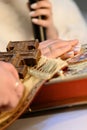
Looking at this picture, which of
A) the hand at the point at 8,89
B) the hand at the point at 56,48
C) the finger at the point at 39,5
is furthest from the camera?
the finger at the point at 39,5

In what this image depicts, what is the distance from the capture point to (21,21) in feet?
2.75

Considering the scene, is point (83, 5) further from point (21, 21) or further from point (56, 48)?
point (56, 48)

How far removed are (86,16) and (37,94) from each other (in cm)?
67

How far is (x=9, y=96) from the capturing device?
310 millimetres

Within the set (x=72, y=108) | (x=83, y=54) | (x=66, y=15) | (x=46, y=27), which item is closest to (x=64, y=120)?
(x=72, y=108)

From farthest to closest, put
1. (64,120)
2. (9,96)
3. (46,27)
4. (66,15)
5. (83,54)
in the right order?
(66,15)
(46,27)
(83,54)
(64,120)
(9,96)

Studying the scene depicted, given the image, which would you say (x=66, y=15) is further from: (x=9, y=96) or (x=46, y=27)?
(x=9, y=96)

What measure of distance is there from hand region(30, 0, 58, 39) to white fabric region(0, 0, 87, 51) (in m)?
0.05

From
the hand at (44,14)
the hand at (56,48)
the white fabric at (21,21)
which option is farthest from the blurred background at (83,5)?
the hand at (56,48)

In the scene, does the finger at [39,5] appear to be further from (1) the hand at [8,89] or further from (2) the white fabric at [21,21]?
(1) the hand at [8,89]

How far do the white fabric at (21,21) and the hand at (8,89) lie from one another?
47 cm

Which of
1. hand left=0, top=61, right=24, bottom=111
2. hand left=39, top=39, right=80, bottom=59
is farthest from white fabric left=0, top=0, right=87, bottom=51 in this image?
Answer: hand left=0, top=61, right=24, bottom=111

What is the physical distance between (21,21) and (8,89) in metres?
0.54

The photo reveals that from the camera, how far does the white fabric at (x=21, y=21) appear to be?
816mm
